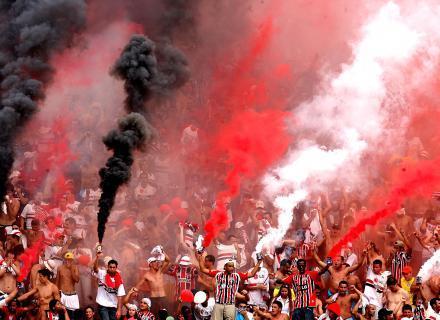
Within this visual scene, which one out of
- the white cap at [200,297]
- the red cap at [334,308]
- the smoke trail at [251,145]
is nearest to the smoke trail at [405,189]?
the red cap at [334,308]

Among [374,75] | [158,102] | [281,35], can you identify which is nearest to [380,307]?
[374,75]

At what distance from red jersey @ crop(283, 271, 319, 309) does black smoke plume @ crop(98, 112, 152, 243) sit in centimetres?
487

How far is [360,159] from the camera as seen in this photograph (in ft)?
71.6

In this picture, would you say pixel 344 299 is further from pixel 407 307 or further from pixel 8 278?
pixel 8 278

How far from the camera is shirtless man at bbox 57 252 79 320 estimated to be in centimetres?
1873

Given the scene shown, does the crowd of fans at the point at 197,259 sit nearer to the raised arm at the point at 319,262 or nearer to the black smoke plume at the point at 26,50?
the raised arm at the point at 319,262

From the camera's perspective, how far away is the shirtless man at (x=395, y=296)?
17.4 meters

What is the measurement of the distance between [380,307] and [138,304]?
4722 millimetres

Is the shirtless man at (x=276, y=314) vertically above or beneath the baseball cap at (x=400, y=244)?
beneath

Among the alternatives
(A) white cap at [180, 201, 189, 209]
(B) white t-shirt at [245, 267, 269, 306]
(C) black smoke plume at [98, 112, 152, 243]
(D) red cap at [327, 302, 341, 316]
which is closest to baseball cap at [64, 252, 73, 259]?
(C) black smoke plume at [98, 112, 152, 243]

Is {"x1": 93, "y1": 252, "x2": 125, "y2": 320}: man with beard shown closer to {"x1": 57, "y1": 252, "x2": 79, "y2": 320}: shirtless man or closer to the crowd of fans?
the crowd of fans

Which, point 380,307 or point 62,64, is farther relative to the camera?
point 62,64

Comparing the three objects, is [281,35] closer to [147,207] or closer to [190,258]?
[147,207]

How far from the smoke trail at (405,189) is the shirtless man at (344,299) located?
1.65 m
